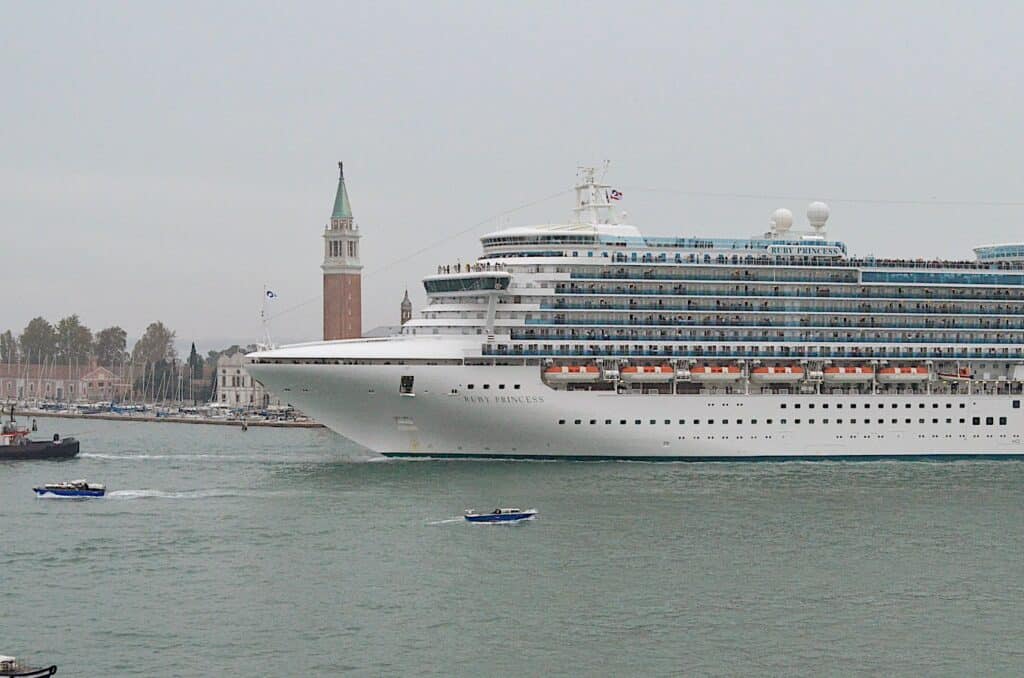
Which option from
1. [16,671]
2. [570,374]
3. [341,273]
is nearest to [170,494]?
[570,374]

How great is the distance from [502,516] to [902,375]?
71.0ft

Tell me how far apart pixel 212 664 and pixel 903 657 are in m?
12.6

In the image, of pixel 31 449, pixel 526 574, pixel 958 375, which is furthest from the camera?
pixel 31 449

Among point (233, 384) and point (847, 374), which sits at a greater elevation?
point (233, 384)

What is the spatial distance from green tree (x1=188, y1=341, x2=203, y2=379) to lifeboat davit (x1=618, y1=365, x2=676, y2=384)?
10749cm

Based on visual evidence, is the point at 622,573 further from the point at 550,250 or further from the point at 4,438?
the point at 4,438

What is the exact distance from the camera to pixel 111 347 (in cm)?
18050

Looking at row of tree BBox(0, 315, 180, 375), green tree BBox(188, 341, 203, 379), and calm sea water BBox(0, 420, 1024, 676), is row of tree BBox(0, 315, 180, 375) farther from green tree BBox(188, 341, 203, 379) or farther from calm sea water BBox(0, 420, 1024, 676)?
calm sea water BBox(0, 420, 1024, 676)

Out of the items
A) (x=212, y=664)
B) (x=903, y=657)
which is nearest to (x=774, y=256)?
(x=903, y=657)

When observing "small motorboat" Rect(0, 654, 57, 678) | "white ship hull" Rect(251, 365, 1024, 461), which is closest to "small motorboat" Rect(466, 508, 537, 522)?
"white ship hull" Rect(251, 365, 1024, 461)

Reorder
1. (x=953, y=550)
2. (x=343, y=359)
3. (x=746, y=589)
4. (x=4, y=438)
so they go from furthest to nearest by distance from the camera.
→ 1. (x=4, y=438)
2. (x=343, y=359)
3. (x=953, y=550)
4. (x=746, y=589)

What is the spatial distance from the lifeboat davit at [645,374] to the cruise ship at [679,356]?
0.10 meters

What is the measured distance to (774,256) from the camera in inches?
2205

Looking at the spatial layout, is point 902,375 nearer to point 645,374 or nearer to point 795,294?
point 795,294
